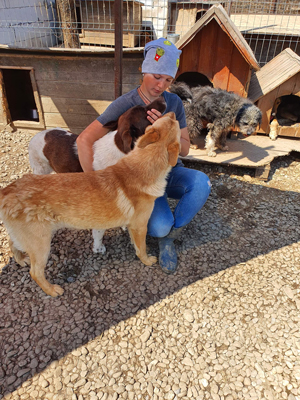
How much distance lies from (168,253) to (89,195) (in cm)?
121

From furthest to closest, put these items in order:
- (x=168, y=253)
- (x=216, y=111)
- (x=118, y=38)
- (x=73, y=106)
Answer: (x=73, y=106) → (x=216, y=111) → (x=118, y=38) → (x=168, y=253)

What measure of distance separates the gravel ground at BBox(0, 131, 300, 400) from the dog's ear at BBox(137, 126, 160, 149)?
4.67 feet

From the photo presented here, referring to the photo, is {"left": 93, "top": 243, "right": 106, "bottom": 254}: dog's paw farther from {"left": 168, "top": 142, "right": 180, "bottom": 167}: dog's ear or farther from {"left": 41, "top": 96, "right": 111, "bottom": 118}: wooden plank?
{"left": 41, "top": 96, "right": 111, "bottom": 118}: wooden plank

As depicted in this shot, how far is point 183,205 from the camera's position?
2875 millimetres

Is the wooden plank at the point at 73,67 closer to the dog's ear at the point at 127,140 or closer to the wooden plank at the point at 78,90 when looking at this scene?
the wooden plank at the point at 78,90

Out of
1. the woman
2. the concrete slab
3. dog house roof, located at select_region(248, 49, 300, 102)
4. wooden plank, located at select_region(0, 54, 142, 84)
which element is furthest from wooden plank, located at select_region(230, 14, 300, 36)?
the woman

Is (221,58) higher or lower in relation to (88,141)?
higher

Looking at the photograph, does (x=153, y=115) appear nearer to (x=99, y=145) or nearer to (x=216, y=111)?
(x=99, y=145)

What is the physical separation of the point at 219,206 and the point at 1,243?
9.97ft

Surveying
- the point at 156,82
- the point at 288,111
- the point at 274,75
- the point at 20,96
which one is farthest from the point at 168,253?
the point at 20,96

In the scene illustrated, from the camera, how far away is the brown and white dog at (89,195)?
84.6 inches

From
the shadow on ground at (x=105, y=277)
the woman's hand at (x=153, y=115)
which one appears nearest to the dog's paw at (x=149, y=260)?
the shadow on ground at (x=105, y=277)

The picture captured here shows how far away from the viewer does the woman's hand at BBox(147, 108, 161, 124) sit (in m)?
2.47

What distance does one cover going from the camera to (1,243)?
126 inches
